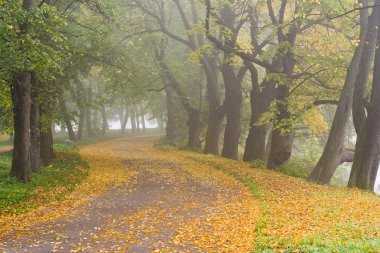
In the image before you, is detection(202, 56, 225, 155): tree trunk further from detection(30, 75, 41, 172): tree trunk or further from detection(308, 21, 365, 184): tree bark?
detection(30, 75, 41, 172): tree trunk

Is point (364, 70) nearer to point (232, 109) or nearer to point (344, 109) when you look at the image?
point (344, 109)

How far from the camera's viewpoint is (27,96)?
45.5 feet

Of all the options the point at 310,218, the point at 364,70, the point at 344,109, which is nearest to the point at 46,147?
the point at 310,218

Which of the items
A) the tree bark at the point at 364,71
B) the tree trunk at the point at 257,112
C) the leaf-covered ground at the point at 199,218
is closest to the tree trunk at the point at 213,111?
the tree trunk at the point at 257,112

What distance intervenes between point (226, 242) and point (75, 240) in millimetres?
3347

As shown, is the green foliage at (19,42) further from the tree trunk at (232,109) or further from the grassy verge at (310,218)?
the tree trunk at (232,109)

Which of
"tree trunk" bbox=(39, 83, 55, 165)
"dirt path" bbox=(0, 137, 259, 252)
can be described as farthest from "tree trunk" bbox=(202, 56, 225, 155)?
"tree trunk" bbox=(39, 83, 55, 165)

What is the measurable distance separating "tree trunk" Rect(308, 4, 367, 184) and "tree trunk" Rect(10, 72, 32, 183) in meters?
11.7

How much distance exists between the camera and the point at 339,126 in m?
17.0

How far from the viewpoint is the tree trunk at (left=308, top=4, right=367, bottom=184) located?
1658 cm

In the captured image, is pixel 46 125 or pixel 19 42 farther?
pixel 46 125

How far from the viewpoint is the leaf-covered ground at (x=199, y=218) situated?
8469mm

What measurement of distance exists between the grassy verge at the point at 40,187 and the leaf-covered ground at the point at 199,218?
0.49 m

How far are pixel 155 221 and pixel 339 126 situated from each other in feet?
31.9
